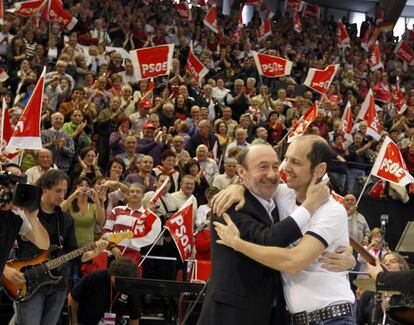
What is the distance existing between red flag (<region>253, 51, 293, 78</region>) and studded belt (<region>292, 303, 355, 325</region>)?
14.5 metres

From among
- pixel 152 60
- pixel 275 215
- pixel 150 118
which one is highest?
pixel 275 215

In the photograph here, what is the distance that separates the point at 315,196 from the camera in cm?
455

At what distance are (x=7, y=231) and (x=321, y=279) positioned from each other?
7.86 feet

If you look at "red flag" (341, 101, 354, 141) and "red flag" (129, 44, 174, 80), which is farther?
"red flag" (341, 101, 354, 141)

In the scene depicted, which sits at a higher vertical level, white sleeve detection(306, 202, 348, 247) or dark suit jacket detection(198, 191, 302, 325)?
white sleeve detection(306, 202, 348, 247)

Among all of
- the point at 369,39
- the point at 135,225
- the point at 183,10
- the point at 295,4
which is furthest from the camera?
the point at 295,4

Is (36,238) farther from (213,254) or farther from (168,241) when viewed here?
(168,241)

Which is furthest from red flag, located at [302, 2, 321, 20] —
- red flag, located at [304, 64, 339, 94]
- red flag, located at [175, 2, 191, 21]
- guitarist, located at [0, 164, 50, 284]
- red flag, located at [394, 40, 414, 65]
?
guitarist, located at [0, 164, 50, 284]

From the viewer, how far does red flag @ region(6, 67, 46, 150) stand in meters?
10.3

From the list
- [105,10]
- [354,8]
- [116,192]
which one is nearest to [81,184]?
[116,192]

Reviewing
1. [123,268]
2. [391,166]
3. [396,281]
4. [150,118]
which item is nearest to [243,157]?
[396,281]

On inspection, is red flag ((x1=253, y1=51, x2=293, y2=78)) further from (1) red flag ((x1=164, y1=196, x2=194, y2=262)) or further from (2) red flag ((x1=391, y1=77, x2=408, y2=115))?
(1) red flag ((x1=164, y1=196, x2=194, y2=262))

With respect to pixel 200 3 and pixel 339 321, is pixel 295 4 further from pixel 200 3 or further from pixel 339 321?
pixel 339 321

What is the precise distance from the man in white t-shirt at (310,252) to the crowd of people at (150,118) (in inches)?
146
